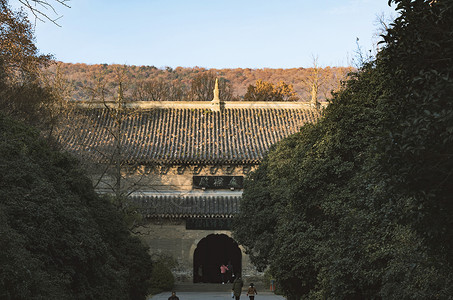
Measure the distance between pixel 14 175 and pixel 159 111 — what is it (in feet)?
94.3

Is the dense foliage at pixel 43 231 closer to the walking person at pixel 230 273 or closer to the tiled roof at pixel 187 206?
the tiled roof at pixel 187 206

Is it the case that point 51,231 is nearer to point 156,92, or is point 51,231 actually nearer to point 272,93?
point 272,93

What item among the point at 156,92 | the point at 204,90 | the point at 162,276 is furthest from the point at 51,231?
the point at 204,90

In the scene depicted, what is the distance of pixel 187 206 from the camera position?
3703 centimetres

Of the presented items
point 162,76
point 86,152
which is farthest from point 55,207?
point 162,76

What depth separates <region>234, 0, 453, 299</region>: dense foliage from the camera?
7.07 metres

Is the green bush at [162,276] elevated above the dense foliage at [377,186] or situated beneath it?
situated beneath

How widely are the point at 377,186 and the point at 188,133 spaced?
2660 centimetres

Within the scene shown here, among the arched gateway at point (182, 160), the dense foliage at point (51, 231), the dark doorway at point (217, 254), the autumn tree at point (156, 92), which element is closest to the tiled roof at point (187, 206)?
the arched gateway at point (182, 160)

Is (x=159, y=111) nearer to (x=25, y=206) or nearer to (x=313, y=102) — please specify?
(x=313, y=102)

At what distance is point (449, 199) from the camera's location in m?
7.01

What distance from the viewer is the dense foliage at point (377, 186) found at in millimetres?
7066

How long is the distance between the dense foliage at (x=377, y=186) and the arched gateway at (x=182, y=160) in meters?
8.99

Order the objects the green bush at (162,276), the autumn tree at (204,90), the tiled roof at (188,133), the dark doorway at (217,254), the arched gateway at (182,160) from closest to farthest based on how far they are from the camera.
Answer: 1. the green bush at (162,276)
2. the arched gateway at (182,160)
3. the tiled roof at (188,133)
4. the dark doorway at (217,254)
5. the autumn tree at (204,90)
